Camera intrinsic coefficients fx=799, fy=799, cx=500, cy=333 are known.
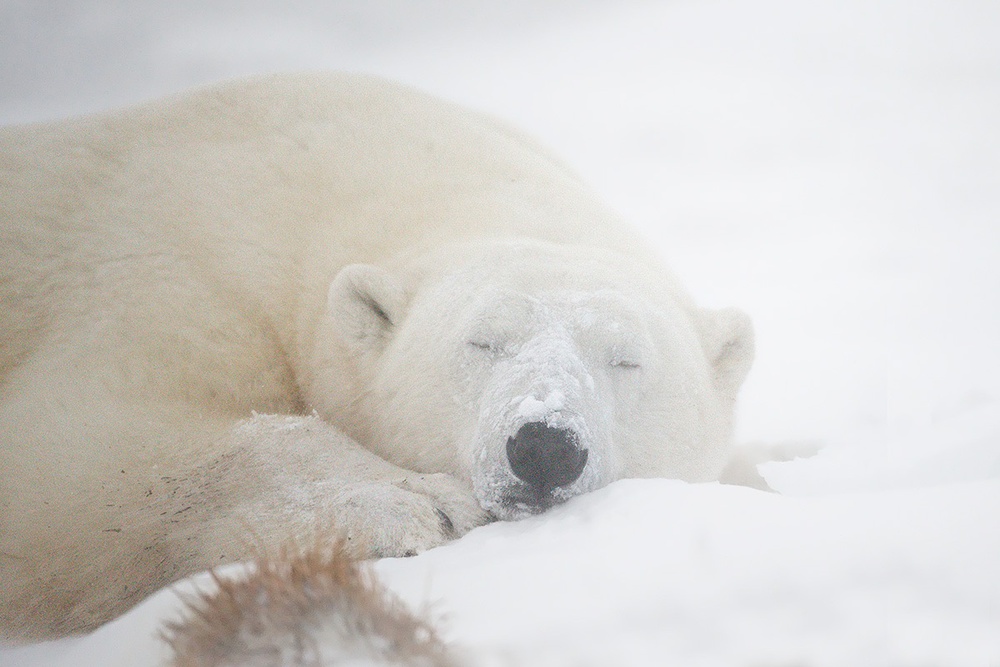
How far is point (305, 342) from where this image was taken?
10.4ft

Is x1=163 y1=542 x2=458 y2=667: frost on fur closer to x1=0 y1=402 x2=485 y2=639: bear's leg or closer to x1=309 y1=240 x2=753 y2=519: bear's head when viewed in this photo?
x1=0 y1=402 x2=485 y2=639: bear's leg

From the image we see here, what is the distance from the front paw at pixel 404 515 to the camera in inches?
77.8

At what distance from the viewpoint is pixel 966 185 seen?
30.3 ft

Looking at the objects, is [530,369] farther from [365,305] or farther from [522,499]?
[365,305]

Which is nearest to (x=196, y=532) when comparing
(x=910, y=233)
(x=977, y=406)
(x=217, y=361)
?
(x=217, y=361)

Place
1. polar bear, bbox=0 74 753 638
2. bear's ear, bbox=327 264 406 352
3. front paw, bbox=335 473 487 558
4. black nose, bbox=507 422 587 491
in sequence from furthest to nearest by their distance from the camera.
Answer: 1. bear's ear, bbox=327 264 406 352
2. polar bear, bbox=0 74 753 638
3. black nose, bbox=507 422 587 491
4. front paw, bbox=335 473 487 558

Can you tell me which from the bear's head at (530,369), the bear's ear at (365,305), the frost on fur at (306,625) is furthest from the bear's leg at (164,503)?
the frost on fur at (306,625)

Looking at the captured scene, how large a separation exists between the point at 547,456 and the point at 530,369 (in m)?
0.33

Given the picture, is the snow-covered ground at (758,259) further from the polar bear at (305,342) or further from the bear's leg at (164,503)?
the polar bear at (305,342)

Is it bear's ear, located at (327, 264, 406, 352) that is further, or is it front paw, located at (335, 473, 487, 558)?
bear's ear, located at (327, 264, 406, 352)

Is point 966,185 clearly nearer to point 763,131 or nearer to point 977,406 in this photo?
point 763,131

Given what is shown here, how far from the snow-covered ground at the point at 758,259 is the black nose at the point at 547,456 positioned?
5.4 inches

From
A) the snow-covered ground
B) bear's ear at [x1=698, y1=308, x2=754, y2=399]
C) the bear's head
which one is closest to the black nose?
the bear's head

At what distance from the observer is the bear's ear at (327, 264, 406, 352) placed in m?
2.86
